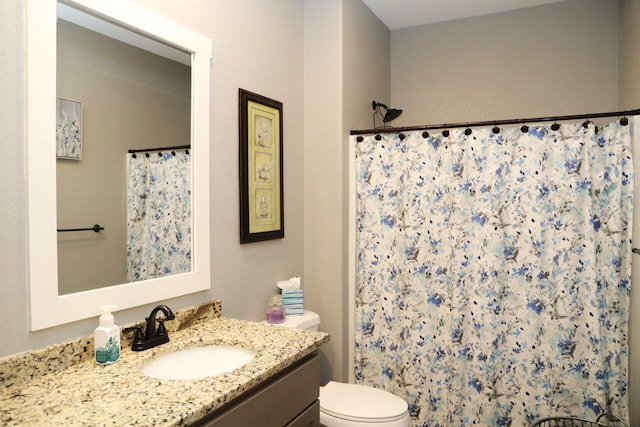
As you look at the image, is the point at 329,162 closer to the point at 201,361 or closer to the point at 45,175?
the point at 201,361

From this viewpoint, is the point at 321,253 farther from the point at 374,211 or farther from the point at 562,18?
the point at 562,18

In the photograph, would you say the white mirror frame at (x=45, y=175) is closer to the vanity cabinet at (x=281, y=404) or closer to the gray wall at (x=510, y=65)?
the vanity cabinet at (x=281, y=404)

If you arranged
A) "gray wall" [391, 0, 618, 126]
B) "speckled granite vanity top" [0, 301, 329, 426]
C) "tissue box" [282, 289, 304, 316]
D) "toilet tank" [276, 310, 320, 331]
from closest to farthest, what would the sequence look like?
1. "speckled granite vanity top" [0, 301, 329, 426]
2. "toilet tank" [276, 310, 320, 331]
3. "tissue box" [282, 289, 304, 316]
4. "gray wall" [391, 0, 618, 126]

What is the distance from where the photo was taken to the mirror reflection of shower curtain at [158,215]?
1.50 meters

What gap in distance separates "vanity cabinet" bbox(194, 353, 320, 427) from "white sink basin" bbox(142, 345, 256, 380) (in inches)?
6.5

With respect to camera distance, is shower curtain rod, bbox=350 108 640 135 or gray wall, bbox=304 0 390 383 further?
gray wall, bbox=304 0 390 383

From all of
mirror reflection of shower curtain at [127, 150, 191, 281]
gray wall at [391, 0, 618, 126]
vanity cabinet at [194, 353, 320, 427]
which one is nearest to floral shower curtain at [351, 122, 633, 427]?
gray wall at [391, 0, 618, 126]

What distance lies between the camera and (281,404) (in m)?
1.34

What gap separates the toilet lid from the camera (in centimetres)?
189

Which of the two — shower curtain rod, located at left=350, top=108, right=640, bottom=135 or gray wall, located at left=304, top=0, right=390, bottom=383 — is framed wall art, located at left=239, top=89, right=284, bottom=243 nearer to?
gray wall, located at left=304, top=0, right=390, bottom=383

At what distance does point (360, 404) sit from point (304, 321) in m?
0.48

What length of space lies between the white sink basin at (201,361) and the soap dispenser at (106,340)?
0.14 metres

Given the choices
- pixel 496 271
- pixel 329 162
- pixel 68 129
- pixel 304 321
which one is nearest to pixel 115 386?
pixel 68 129

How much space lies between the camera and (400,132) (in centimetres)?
240
